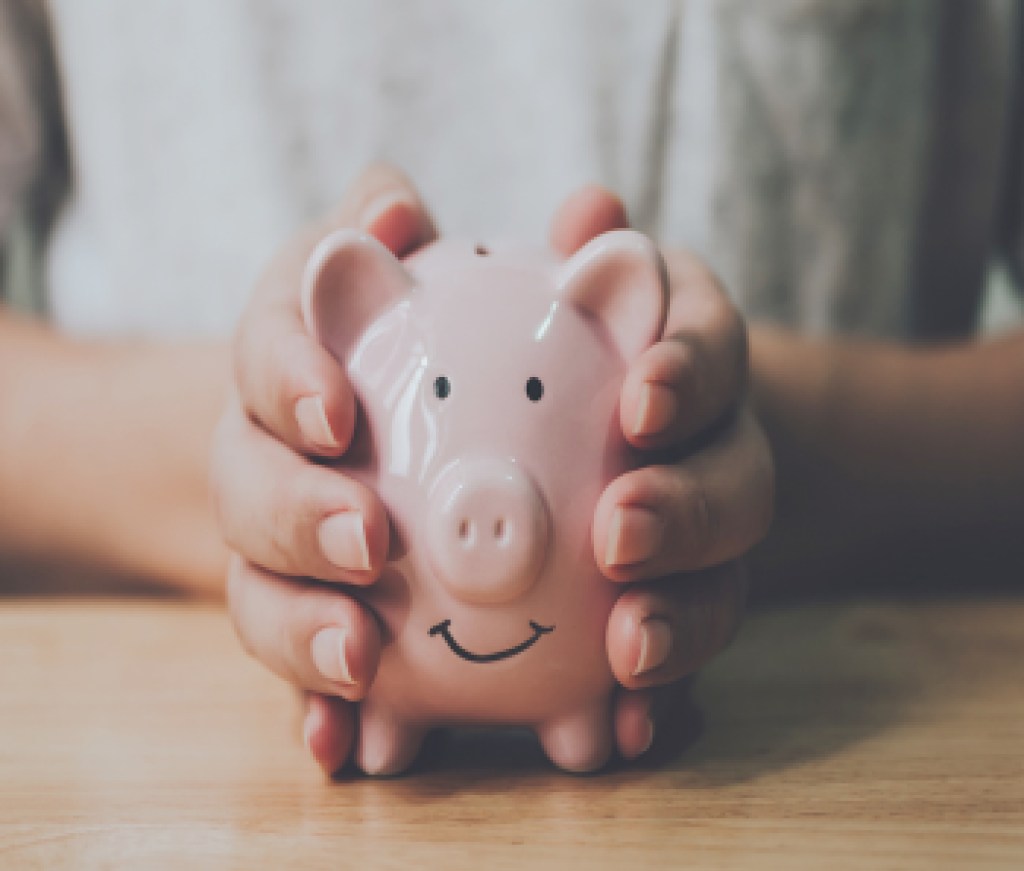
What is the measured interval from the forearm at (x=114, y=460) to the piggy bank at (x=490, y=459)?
41 centimetres

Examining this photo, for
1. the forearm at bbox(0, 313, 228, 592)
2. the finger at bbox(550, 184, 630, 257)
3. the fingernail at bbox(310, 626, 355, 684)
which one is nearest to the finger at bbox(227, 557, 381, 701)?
the fingernail at bbox(310, 626, 355, 684)

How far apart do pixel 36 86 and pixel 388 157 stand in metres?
0.34

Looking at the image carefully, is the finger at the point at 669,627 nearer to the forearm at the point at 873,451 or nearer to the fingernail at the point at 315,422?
the fingernail at the point at 315,422

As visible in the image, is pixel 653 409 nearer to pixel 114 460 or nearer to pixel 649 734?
pixel 649 734

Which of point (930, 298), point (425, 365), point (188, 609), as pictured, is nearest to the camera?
point (425, 365)

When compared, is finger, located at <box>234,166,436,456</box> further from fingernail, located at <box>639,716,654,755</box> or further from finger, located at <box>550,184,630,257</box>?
fingernail, located at <box>639,716,654,755</box>

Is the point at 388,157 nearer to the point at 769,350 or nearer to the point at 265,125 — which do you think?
the point at 265,125

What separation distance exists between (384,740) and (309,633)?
6 cm

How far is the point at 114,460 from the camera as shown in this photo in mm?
877

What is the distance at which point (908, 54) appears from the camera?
36.5 inches

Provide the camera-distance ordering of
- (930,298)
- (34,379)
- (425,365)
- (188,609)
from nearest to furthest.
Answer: (425,365)
(188,609)
(34,379)
(930,298)

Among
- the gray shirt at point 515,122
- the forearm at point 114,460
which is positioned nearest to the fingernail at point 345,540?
the forearm at point 114,460

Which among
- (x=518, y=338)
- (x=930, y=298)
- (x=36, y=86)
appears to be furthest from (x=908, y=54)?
(x=36, y=86)

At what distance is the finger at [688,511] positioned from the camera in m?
0.45
